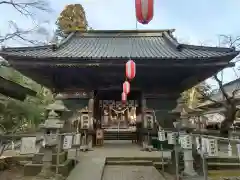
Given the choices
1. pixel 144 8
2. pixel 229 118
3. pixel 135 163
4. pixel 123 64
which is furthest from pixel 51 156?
pixel 229 118

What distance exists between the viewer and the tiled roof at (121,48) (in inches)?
344

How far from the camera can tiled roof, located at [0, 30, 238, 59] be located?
344 inches

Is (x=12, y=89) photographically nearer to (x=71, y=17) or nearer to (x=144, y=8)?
(x=144, y=8)

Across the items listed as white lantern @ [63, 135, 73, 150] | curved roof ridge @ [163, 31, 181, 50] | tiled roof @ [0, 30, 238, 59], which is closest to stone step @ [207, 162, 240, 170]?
tiled roof @ [0, 30, 238, 59]

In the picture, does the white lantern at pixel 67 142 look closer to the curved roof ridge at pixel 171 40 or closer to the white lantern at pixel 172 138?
the white lantern at pixel 172 138

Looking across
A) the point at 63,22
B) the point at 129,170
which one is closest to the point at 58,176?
the point at 129,170

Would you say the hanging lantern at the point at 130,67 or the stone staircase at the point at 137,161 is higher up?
the hanging lantern at the point at 130,67

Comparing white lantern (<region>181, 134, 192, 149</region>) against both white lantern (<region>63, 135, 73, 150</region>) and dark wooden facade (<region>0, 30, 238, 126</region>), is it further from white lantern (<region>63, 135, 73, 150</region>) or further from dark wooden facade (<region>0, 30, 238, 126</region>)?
dark wooden facade (<region>0, 30, 238, 126</region>)

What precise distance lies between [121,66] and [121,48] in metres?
3.21

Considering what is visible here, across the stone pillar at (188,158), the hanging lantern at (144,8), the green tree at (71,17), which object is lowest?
the stone pillar at (188,158)

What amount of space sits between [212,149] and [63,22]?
25.5m

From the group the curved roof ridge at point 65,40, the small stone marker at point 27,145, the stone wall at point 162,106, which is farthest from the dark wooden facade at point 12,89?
the stone wall at point 162,106

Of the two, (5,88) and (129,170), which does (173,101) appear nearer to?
(129,170)

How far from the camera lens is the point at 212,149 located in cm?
455
